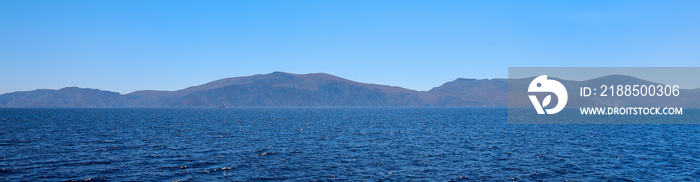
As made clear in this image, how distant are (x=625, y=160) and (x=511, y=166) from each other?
1545 centimetres

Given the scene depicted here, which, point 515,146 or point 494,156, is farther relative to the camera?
point 515,146

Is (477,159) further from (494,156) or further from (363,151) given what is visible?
(363,151)

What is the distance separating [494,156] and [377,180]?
20.7 meters

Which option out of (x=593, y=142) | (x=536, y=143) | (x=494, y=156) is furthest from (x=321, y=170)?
(x=593, y=142)

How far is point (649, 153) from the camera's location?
5356 cm

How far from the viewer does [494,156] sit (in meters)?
49.8

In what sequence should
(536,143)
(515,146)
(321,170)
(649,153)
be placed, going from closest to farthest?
(321,170) < (649,153) < (515,146) < (536,143)

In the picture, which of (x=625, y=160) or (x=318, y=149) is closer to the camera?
(x=625, y=160)

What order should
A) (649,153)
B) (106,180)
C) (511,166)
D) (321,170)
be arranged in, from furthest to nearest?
(649,153), (511,166), (321,170), (106,180)

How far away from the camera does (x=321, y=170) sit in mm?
39906

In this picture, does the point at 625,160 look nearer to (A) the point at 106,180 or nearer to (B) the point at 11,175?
(A) the point at 106,180

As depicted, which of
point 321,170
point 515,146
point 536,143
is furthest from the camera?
point 536,143

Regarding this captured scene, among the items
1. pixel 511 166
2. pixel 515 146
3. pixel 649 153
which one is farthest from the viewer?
pixel 515 146

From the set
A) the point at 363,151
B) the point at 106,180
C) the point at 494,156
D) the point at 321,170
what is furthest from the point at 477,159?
the point at 106,180
